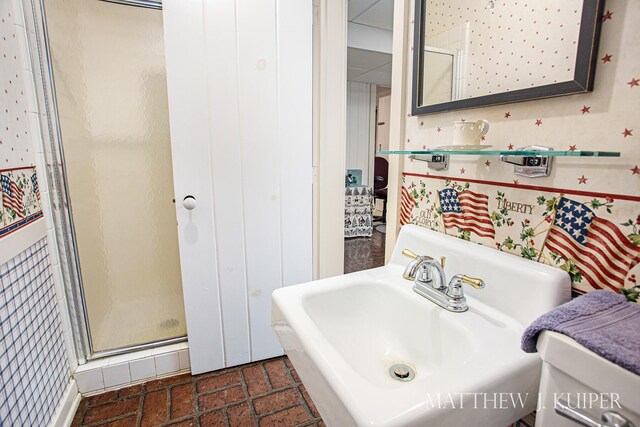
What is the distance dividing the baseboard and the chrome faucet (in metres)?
1.51

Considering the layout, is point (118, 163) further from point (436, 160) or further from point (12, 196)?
point (436, 160)

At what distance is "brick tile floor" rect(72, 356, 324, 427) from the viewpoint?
1345 mm

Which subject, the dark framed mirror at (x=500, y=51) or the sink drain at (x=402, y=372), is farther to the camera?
the sink drain at (x=402, y=372)

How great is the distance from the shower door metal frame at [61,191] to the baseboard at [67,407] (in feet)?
0.44

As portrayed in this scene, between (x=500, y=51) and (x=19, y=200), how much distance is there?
1593mm

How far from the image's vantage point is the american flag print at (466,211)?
0.84 metres

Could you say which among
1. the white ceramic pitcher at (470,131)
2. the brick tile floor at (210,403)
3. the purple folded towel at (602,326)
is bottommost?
the brick tile floor at (210,403)

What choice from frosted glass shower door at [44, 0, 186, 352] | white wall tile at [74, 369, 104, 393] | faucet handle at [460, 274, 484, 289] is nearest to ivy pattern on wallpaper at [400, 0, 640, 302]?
faucet handle at [460, 274, 484, 289]

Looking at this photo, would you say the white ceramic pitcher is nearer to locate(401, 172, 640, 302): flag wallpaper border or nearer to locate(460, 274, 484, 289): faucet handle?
locate(401, 172, 640, 302): flag wallpaper border

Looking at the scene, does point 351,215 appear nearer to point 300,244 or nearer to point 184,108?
point 300,244

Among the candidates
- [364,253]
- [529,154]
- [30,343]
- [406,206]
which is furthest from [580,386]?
[364,253]

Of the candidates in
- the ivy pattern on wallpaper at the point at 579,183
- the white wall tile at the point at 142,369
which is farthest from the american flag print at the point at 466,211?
the white wall tile at the point at 142,369

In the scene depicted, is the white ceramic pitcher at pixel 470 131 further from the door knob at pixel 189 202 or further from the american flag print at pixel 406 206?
the door knob at pixel 189 202

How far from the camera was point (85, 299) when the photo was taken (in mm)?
1515
